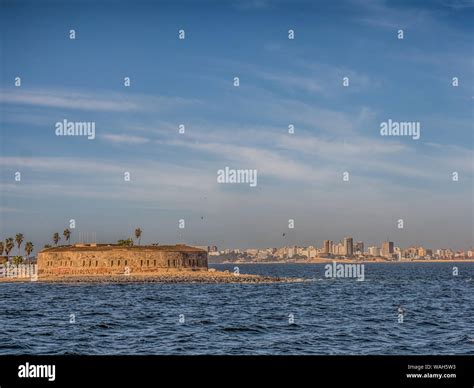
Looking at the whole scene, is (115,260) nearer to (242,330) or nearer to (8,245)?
(8,245)

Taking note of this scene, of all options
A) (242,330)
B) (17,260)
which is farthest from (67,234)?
(242,330)

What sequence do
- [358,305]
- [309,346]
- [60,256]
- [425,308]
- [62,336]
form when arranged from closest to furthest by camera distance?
[309,346]
[62,336]
[425,308]
[358,305]
[60,256]

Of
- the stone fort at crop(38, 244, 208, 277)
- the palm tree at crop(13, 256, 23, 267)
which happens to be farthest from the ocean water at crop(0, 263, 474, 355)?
the palm tree at crop(13, 256, 23, 267)

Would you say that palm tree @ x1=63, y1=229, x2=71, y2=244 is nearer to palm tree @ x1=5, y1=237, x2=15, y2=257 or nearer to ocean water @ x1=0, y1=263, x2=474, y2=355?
palm tree @ x1=5, y1=237, x2=15, y2=257

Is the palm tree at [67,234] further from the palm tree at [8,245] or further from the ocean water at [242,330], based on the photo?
the ocean water at [242,330]
